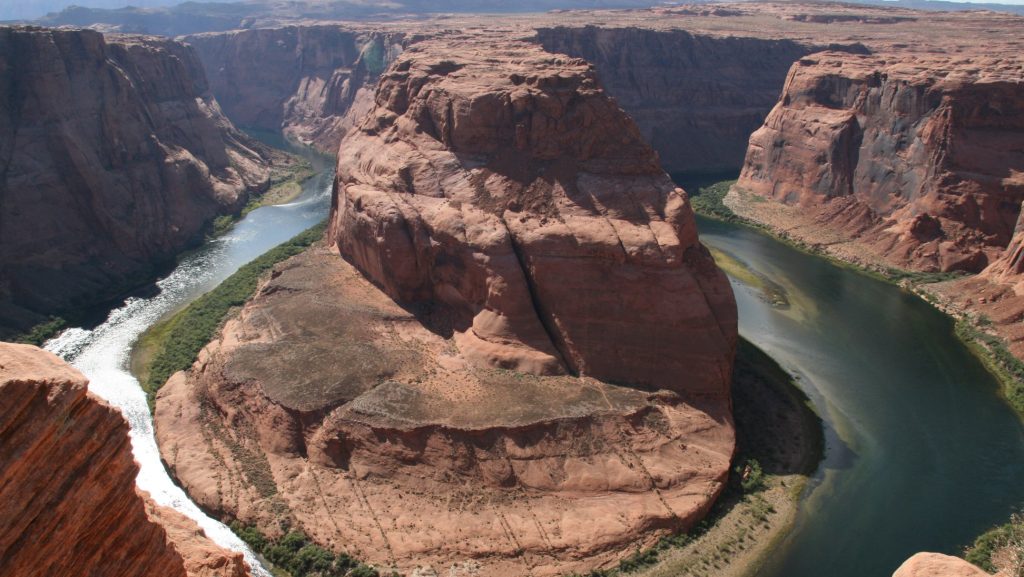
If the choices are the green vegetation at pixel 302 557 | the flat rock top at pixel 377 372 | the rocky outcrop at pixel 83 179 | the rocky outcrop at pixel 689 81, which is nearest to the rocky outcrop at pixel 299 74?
the rocky outcrop at pixel 689 81

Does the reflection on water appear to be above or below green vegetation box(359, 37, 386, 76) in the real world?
below

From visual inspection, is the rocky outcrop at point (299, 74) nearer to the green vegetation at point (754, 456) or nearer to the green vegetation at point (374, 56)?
the green vegetation at point (374, 56)

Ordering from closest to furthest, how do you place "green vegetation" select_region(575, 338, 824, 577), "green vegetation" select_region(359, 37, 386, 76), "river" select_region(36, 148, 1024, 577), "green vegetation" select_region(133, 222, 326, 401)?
1. "green vegetation" select_region(575, 338, 824, 577)
2. "river" select_region(36, 148, 1024, 577)
3. "green vegetation" select_region(133, 222, 326, 401)
4. "green vegetation" select_region(359, 37, 386, 76)

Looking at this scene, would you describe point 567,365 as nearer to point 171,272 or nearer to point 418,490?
point 418,490

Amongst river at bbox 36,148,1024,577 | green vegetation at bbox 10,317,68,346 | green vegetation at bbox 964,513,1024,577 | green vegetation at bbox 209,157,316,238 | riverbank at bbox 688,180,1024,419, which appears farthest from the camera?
green vegetation at bbox 209,157,316,238

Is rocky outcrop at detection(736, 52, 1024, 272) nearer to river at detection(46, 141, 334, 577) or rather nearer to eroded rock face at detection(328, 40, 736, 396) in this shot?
eroded rock face at detection(328, 40, 736, 396)

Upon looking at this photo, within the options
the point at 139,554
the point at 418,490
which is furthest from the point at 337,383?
the point at 139,554

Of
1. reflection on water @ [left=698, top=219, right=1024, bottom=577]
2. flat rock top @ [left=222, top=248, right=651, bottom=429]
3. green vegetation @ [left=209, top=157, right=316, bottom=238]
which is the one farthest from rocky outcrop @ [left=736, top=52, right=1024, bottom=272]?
green vegetation @ [left=209, top=157, right=316, bottom=238]
